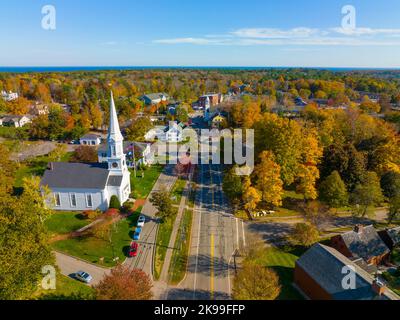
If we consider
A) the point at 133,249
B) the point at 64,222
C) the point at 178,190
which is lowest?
the point at 133,249

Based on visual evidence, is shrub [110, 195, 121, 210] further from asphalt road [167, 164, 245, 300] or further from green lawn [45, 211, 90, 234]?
asphalt road [167, 164, 245, 300]

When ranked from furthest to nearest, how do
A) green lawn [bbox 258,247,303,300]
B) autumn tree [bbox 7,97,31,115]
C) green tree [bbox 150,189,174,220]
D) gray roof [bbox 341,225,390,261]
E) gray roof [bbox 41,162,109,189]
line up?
autumn tree [bbox 7,97,31,115], gray roof [bbox 41,162,109,189], green tree [bbox 150,189,174,220], gray roof [bbox 341,225,390,261], green lawn [bbox 258,247,303,300]

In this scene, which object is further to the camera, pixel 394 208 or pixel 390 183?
pixel 390 183

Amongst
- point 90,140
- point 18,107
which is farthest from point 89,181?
point 18,107

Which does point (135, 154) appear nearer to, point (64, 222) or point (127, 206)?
point (127, 206)

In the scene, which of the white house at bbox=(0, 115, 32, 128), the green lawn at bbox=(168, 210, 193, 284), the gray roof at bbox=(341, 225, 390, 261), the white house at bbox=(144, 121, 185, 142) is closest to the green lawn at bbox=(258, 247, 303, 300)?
the gray roof at bbox=(341, 225, 390, 261)

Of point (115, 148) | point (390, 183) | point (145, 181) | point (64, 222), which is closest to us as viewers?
point (64, 222)
